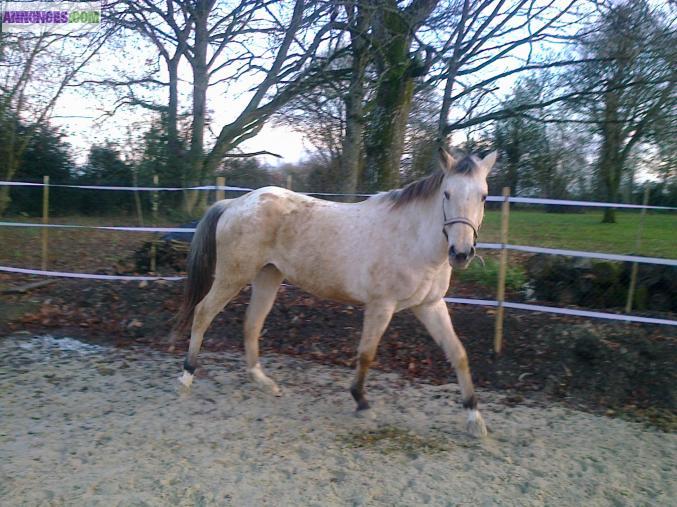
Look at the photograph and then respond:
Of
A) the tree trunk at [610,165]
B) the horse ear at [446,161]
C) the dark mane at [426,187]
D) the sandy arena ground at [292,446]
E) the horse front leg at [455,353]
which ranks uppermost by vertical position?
the tree trunk at [610,165]

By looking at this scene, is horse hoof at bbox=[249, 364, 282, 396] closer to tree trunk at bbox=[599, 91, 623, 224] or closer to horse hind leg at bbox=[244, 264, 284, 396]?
horse hind leg at bbox=[244, 264, 284, 396]

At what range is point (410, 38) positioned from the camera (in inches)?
360

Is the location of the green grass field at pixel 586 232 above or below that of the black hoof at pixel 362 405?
above

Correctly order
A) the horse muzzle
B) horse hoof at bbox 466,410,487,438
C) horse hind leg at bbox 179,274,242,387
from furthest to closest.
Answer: horse hind leg at bbox 179,274,242,387 < horse hoof at bbox 466,410,487,438 < the horse muzzle

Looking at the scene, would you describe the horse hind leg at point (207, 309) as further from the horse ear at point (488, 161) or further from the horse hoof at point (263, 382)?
the horse ear at point (488, 161)

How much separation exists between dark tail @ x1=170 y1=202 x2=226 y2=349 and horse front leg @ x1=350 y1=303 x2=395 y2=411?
4.91 ft

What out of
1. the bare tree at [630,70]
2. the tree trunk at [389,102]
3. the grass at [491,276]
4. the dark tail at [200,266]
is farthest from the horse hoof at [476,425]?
the bare tree at [630,70]

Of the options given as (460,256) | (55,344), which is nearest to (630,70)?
(460,256)

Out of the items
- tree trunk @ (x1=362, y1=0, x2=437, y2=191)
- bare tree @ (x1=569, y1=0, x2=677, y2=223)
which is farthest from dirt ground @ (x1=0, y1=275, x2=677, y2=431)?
bare tree @ (x1=569, y1=0, x2=677, y2=223)

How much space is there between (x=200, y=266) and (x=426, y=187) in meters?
2.04

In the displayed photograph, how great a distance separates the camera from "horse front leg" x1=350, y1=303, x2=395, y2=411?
384 centimetres

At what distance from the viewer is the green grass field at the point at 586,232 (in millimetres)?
10039

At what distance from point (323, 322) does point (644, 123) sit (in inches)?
311

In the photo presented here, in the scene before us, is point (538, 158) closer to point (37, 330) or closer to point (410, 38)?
point (410, 38)
